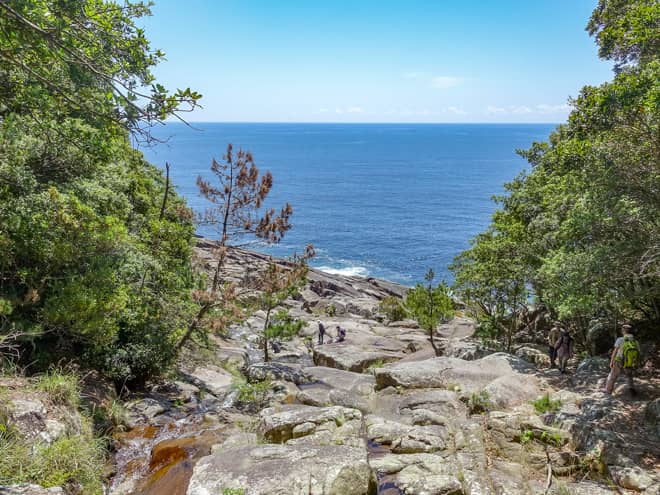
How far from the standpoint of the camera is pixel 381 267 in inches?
2571

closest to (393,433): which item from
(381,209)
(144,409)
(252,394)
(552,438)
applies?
(552,438)

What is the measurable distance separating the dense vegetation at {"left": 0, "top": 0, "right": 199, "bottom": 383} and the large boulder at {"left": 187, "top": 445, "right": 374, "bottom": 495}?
523cm

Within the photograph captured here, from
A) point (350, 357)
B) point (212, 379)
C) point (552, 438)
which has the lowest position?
point (350, 357)

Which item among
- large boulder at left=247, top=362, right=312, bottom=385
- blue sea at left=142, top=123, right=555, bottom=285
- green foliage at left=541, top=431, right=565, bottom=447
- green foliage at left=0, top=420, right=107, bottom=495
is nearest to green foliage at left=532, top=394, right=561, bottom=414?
green foliage at left=541, top=431, right=565, bottom=447

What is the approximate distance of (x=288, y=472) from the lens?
8.77m

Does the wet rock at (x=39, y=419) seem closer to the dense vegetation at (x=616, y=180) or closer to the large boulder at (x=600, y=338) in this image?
the dense vegetation at (x=616, y=180)

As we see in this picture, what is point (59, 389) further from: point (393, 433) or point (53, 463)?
point (393, 433)

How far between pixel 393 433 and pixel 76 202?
36.9ft

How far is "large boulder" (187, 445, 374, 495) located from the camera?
8406 millimetres

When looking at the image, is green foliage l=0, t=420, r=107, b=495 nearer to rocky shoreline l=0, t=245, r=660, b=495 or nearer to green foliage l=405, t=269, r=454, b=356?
rocky shoreline l=0, t=245, r=660, b=495

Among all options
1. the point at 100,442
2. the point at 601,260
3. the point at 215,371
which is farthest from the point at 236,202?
the point at 601,260

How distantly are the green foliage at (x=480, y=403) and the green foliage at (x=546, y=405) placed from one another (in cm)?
139

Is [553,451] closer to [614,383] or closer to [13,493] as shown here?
→ [614,383]

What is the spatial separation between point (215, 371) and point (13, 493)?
14.4 metres
